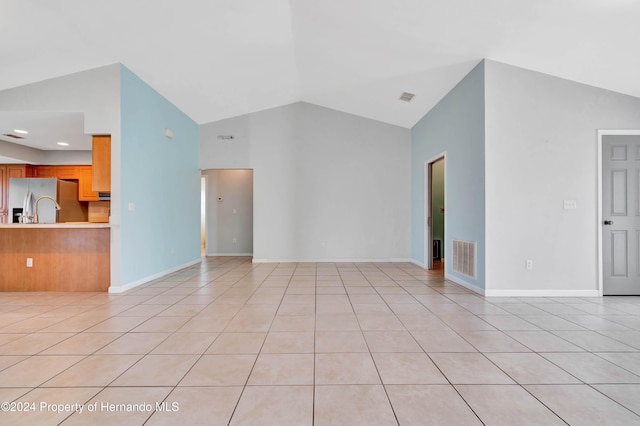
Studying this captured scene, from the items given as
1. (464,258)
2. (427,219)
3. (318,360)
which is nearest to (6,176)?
(318,360)

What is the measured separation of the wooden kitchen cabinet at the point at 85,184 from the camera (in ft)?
22.0

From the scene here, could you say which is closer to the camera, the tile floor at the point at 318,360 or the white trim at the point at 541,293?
the tile floor at the point at 318,360

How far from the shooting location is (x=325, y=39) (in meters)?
4.46

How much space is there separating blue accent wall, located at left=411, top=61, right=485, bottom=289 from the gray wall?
191 inches

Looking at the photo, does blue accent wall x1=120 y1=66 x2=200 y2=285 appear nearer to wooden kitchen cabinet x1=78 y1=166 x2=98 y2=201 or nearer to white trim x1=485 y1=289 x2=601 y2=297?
wooden kitchen cabinet x1=78 y1=166 x2=98 y2=201

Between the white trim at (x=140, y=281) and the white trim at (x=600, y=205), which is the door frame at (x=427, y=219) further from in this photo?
the white trim at (x=140, y=281)

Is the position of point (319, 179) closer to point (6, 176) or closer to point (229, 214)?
point (229, 214)

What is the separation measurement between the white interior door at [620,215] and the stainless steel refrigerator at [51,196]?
29.3 feet

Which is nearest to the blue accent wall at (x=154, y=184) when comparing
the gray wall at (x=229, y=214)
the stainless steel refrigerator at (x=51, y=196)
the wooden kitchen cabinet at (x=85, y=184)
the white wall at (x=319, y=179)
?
the white wall at (x=319, y=179)

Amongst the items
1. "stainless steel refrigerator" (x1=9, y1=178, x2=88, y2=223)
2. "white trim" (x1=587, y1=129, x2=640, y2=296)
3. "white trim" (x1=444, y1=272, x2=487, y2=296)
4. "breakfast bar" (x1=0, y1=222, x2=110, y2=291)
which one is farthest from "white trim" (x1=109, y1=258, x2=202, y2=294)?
"white trim" (x1=587, y1=129, x2=640, y2=296)

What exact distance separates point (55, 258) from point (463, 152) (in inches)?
237

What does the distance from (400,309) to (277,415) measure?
216 centimetres

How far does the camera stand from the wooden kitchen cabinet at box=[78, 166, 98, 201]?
6692 millimetres

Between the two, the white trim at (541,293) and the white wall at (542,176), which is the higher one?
the white wall at (542,176)
